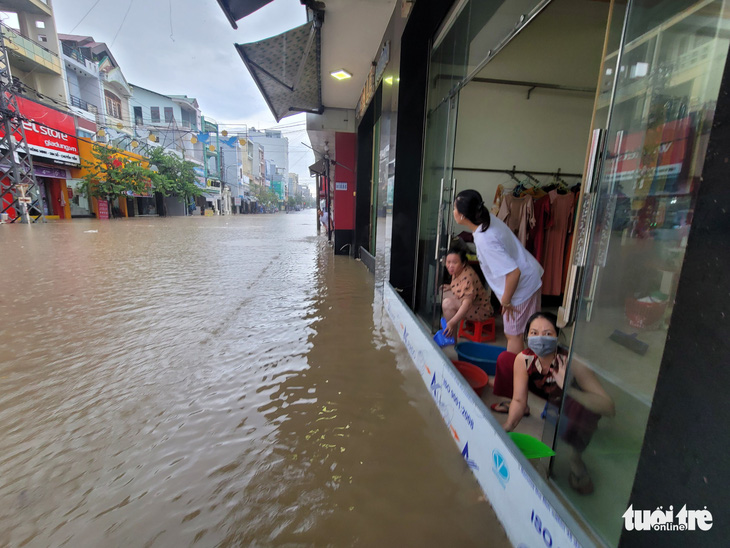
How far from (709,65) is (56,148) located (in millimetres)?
24255

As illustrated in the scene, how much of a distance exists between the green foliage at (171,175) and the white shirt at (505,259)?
26267mm

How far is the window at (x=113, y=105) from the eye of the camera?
24672 mm

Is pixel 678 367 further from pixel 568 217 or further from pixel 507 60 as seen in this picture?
pixel 507 60

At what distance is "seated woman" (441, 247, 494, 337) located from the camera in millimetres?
3131

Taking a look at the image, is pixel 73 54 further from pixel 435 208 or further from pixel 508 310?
pixel 508 310

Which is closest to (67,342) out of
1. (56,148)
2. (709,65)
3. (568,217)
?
(709,65)

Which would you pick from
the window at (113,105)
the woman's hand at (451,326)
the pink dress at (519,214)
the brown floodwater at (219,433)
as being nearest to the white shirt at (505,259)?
the woman's hand at (451,326)

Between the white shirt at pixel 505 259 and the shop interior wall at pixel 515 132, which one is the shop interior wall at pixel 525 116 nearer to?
the shop interior wall at pixel 515 132

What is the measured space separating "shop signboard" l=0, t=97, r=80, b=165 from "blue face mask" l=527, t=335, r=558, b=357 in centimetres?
2132

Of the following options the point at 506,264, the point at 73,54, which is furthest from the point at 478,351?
the point at 73,54

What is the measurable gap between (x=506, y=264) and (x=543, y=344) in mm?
650

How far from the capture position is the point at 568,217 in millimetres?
4332

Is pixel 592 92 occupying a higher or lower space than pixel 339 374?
higher

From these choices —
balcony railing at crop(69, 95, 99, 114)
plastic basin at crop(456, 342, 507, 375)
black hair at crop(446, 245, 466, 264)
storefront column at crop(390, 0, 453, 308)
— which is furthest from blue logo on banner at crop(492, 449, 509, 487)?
balcony railing at crop(69, 95, 99, 114)
